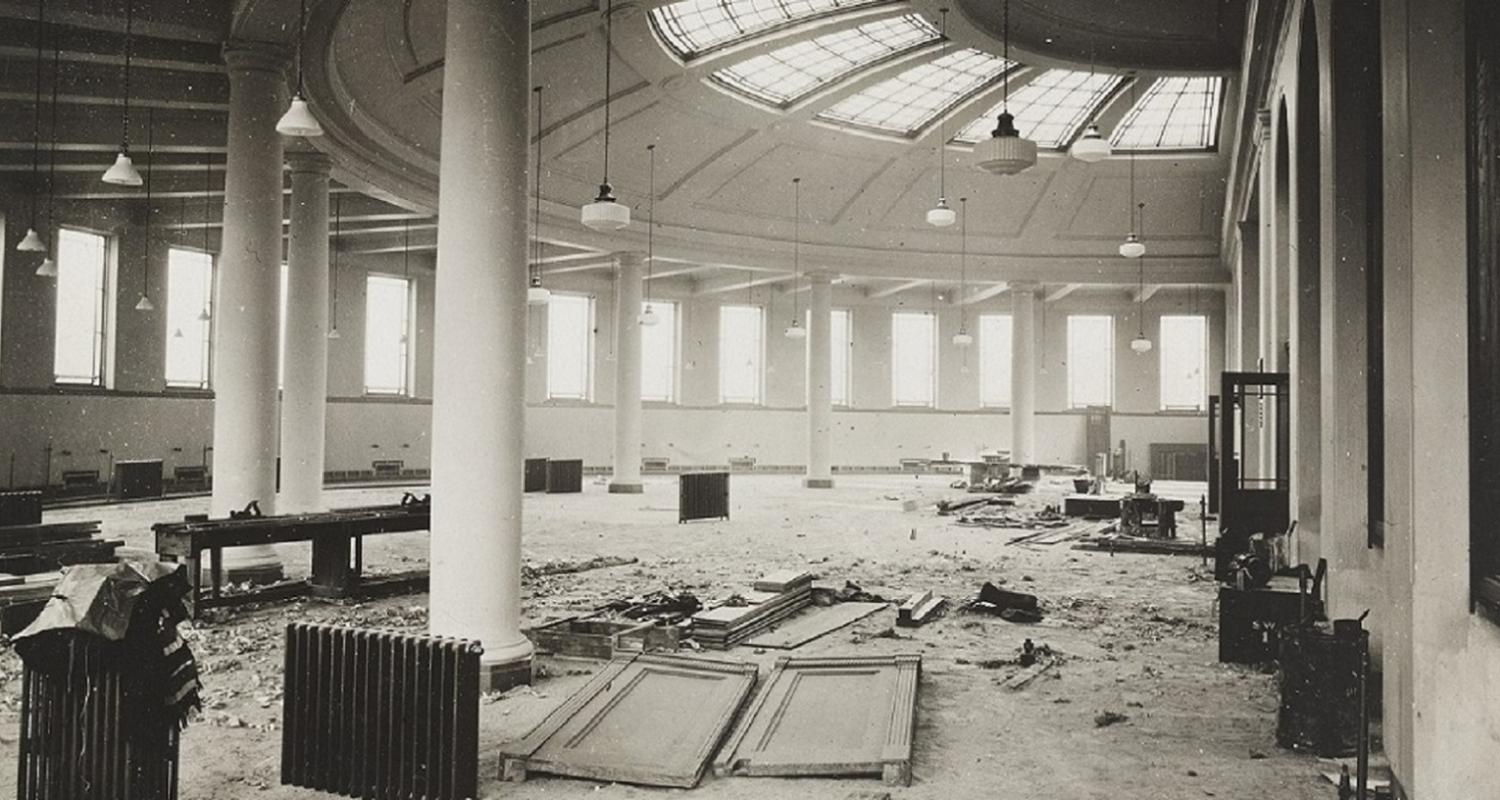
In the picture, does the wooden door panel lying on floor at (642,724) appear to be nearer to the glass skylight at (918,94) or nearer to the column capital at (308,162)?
the column capital at (308,162)

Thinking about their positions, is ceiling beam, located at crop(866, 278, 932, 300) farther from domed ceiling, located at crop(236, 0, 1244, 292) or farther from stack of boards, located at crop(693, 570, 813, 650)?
stack of boards, located at crop(693, 570, 813, 650)

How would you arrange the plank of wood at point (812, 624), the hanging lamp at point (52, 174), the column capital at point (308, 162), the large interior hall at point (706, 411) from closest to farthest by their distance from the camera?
the large interior hall at point (706, 411), the plank of wood at point (812, 624), the hanging lamp at point (52, 174), the column capital at point (308, 162)

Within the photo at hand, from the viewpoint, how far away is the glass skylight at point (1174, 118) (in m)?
18.5

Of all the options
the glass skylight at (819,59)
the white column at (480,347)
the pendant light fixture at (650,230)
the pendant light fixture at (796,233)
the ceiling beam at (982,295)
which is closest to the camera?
the white column at (480,347)

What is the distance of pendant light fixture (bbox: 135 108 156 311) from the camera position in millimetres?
14945

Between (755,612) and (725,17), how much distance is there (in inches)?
410

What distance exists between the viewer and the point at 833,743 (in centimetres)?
534

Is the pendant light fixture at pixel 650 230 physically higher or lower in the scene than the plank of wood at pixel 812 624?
higher

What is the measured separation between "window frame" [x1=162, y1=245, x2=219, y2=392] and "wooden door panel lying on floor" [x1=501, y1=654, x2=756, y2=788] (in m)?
18.8

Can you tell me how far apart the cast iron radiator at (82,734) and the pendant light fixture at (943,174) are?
41.0 ft

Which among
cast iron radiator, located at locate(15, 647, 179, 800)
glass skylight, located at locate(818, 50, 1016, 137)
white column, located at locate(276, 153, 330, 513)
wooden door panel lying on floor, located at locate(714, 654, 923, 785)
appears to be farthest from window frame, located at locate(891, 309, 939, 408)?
cast iron radiator, located at locate(15, 647, 179, 800)

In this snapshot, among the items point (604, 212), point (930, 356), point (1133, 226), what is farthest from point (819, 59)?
point (930, 356)

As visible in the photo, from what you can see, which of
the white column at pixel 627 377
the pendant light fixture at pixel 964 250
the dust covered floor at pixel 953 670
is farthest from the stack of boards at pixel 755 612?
the pendant light fixture at pixel 964 250

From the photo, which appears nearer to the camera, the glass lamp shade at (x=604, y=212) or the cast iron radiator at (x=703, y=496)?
the glass lamp shade at (x=604, y=212)
